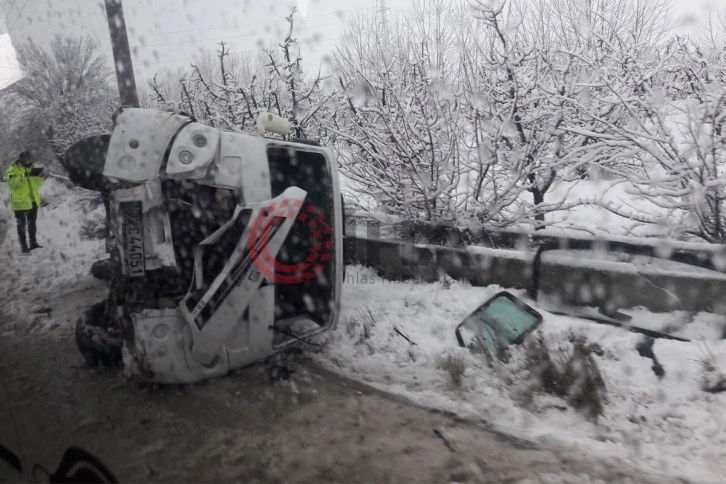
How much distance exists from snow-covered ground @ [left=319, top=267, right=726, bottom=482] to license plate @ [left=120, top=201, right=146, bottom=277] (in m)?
1.69

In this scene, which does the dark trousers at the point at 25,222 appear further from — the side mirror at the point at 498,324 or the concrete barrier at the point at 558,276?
the side mirror at the point at 498,324

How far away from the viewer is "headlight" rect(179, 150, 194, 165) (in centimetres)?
373

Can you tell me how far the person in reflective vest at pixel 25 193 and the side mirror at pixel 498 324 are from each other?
8.24 meters

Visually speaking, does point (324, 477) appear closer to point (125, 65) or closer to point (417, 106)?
point (417, 106)

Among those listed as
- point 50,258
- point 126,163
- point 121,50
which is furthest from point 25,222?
point 126,163

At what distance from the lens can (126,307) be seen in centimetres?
381

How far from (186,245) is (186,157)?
660 mm

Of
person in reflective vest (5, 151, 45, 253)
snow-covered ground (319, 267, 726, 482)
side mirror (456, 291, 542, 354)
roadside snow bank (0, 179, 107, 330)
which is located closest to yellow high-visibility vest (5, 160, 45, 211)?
person in reflective vest (5, 151, 45, 253)

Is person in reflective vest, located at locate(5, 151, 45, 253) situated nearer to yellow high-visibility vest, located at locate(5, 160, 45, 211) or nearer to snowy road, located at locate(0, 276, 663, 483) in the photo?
A: yellow high-visibility vest, located at locate(5, 160, 45, 211)

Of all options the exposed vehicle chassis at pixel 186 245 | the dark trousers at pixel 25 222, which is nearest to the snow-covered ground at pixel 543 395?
the exposed vehicle chassis at pixel 186 245

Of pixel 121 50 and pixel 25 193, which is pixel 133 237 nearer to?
pixel 121 50

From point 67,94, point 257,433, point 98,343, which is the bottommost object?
point 257,433

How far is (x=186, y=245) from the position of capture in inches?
156

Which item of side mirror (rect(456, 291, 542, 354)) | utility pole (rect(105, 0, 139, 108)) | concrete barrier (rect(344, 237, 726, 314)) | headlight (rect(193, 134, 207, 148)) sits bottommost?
side mirror (rect(456, 291, 542, 354))
